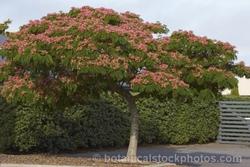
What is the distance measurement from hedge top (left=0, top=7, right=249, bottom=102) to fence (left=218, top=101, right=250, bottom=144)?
1090cm

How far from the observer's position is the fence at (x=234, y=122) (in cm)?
2525

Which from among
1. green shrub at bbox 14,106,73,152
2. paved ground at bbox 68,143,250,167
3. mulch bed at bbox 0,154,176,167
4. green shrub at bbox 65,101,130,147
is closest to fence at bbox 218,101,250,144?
paved ground at bbox 68,143,250,167

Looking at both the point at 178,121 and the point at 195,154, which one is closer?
the point at 195,154

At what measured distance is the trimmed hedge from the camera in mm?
17109

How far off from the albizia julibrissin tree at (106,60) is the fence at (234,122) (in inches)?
430

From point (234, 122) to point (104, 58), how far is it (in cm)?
1407

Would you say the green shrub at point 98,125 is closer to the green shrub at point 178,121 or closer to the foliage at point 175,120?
the foliage at point 175,120

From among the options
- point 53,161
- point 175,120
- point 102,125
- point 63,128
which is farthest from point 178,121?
point 53,161

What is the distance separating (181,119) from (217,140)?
2.88 metres

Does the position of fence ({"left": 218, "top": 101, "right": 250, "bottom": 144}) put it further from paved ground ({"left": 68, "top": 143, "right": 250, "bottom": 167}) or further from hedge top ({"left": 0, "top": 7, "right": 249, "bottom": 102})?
hedge top ({"left": 0, "top": 7, "right": 249, "bottom": 102})

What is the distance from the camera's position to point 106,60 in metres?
12.4

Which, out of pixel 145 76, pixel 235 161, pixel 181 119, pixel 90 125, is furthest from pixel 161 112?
pixel 145 76

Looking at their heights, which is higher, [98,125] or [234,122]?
[234,122]

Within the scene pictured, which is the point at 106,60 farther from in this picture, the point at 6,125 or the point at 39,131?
the point at 39,131
